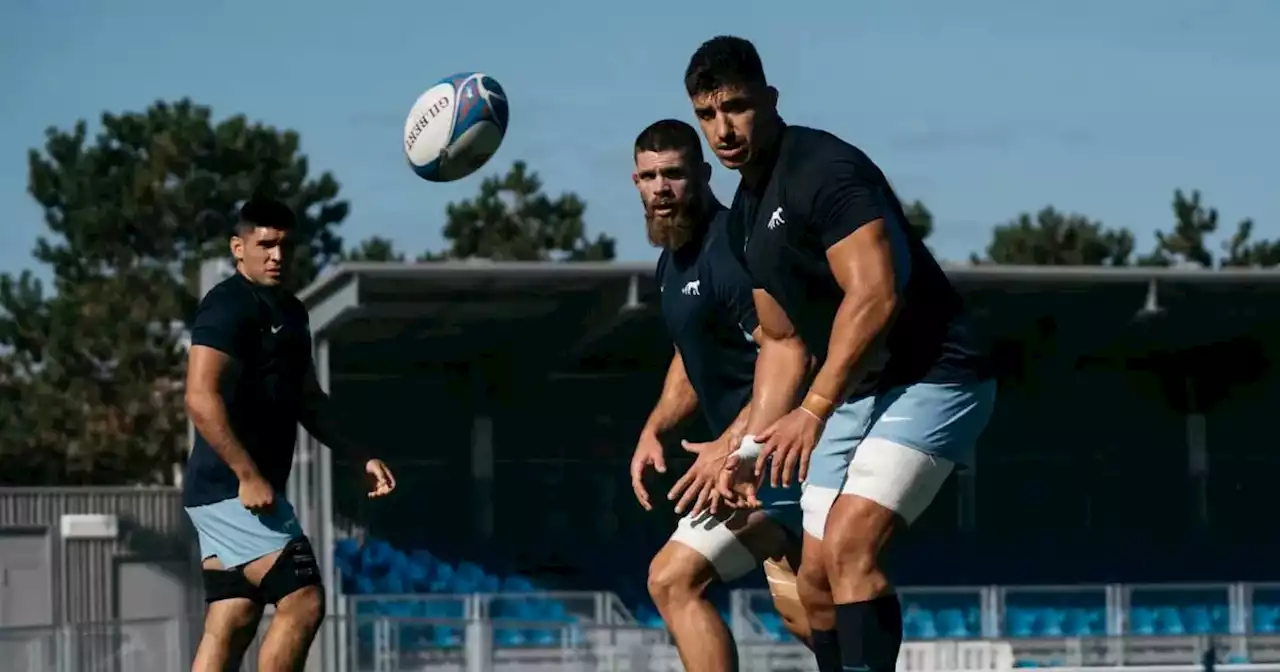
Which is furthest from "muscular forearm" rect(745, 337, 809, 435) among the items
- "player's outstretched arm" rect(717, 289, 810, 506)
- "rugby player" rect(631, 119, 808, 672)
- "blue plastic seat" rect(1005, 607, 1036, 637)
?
"blue plastic seat" rect(1005, 607, 1036, 637)

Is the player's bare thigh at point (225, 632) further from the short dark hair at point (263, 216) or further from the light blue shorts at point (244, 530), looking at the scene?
the short dark hair at point (263, 216)

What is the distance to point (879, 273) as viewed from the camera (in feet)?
18.3

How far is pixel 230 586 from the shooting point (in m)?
7.92

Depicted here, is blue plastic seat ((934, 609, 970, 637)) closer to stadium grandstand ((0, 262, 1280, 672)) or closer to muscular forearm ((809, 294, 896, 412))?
stadium grandstand ((0, 262, 1280, 672))

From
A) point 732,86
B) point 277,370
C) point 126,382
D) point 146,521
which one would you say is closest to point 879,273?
point 732,86

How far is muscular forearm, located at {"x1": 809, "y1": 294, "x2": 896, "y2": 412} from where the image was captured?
5555mm

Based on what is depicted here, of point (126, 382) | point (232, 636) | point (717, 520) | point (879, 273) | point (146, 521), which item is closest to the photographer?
point (879, 273)

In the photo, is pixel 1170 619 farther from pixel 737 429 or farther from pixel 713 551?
pixel 737 429

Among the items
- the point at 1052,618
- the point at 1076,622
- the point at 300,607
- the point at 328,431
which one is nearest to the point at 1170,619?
the point at 1052,618

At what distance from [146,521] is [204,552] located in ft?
89.7

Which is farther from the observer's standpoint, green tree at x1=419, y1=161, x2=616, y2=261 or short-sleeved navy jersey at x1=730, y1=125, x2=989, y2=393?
green tree at x1=419, y1=161, x2=616, y2=261

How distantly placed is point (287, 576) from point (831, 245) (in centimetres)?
297

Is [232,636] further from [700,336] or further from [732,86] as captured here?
[732,86]

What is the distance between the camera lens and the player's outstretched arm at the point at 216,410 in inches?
304
